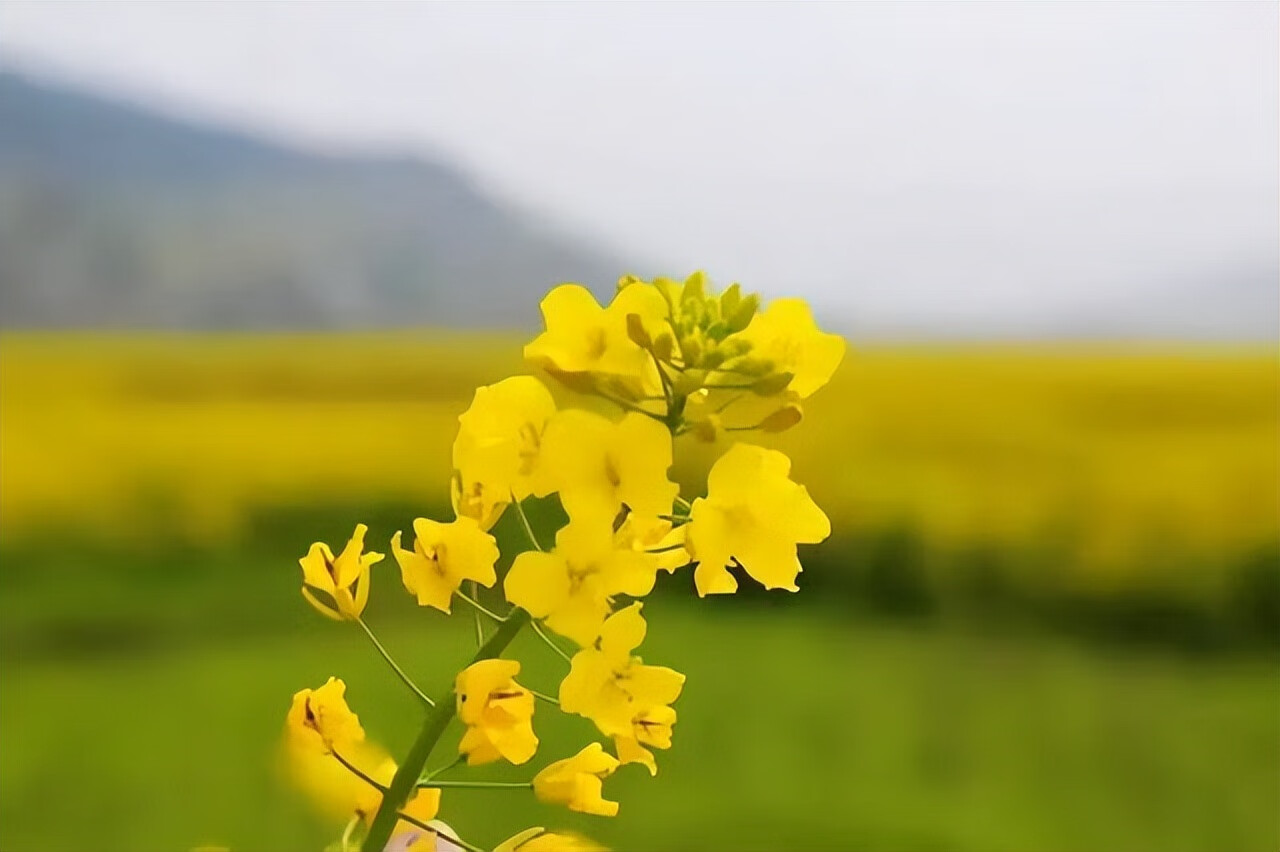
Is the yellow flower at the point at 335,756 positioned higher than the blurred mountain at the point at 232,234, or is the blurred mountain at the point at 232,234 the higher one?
the blurred mountain at the point at 232,234

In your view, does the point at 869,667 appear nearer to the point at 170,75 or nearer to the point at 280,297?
the point at 280,297

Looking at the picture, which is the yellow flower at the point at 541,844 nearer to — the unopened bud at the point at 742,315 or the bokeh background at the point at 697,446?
the unopened bud at the point at 742,315

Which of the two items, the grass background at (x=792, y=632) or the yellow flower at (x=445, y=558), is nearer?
the yellow flower at (x=445, y=558)

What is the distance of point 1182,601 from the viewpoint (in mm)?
786

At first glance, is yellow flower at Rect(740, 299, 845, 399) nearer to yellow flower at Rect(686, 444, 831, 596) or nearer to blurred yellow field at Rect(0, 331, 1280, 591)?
yellow flower at Rect(686, 444, 831, 596)

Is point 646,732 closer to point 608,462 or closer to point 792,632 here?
point 608,462

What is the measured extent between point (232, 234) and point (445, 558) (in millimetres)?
664

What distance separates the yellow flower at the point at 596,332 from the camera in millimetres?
279

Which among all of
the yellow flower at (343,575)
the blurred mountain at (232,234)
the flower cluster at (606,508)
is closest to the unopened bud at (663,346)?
the flower cluster at (606,508)

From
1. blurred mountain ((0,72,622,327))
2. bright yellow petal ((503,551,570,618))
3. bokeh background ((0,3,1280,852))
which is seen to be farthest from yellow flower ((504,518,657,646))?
blurred mountain ((0,72,622,327))

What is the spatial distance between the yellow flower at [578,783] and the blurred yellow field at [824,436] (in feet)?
1.68

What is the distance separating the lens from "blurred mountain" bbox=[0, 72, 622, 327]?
2.73ft

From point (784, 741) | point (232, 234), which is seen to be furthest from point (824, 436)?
point (232, 234)

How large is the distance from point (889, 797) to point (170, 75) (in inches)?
29.9
